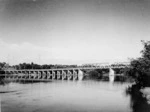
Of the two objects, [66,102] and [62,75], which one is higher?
[66,102]

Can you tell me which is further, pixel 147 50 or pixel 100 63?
pixel 100 63

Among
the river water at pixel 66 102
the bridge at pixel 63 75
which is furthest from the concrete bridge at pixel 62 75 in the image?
the river water at pixel 66 102

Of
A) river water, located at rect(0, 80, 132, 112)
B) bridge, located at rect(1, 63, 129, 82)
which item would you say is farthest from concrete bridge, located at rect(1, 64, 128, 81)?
river water, located at rect(0, 80, 132, 112)

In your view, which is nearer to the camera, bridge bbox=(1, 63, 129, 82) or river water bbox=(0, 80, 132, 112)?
river water bbox=(0, 80, 132, 112)

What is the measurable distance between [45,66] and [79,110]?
136726mm

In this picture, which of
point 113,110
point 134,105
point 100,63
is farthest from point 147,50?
point 100,63

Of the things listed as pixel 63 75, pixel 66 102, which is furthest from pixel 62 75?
pixel 66 102

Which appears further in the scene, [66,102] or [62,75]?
[62,75]

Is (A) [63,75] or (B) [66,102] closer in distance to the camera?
(B) [66,102]

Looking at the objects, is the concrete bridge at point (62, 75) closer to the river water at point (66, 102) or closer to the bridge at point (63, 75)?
the bridge at point (63, 75)

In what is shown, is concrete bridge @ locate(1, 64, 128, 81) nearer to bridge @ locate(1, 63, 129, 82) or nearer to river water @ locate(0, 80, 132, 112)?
bridge @ locate(1, 63, 129, 82)

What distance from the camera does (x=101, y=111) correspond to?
19.3 metres

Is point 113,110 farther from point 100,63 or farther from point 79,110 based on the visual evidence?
point 100,63

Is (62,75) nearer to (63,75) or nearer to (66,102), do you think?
(63,75)
